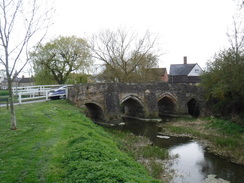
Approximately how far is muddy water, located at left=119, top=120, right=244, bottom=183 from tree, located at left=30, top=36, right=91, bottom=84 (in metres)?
17.0

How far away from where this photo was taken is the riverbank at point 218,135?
11.3 metres

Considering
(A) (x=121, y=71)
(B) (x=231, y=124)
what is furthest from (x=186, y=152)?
(A) (x=121, y=71)

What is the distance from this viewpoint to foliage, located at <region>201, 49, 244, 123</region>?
13883mm

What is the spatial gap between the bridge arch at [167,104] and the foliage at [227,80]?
4975 millimetres

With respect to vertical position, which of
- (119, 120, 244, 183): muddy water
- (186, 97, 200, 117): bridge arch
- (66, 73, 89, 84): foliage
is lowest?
(119, 120, 244, 183): muddy water

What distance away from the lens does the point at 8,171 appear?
525 cm

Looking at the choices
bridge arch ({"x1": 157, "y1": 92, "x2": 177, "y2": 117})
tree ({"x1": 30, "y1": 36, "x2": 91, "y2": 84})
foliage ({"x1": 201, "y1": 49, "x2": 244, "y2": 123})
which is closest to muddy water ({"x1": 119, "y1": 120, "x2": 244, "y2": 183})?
foliage ({"x1": 201, "y1": 49, "x2": 244, "y2": 123})

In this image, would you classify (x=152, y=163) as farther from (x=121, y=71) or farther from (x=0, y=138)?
(x=121, y=71)

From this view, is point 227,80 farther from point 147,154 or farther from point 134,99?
point 134,99

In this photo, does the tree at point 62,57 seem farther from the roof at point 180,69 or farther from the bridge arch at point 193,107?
the roof at point 180,69

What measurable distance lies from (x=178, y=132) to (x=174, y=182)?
854 centimetres

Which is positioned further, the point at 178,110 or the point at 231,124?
the point at 178,110

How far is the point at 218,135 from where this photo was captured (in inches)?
589

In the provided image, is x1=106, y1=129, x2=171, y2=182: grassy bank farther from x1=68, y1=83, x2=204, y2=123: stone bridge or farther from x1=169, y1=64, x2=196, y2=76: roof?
x1=169, y1=64, x2=196, y2=76: roof
